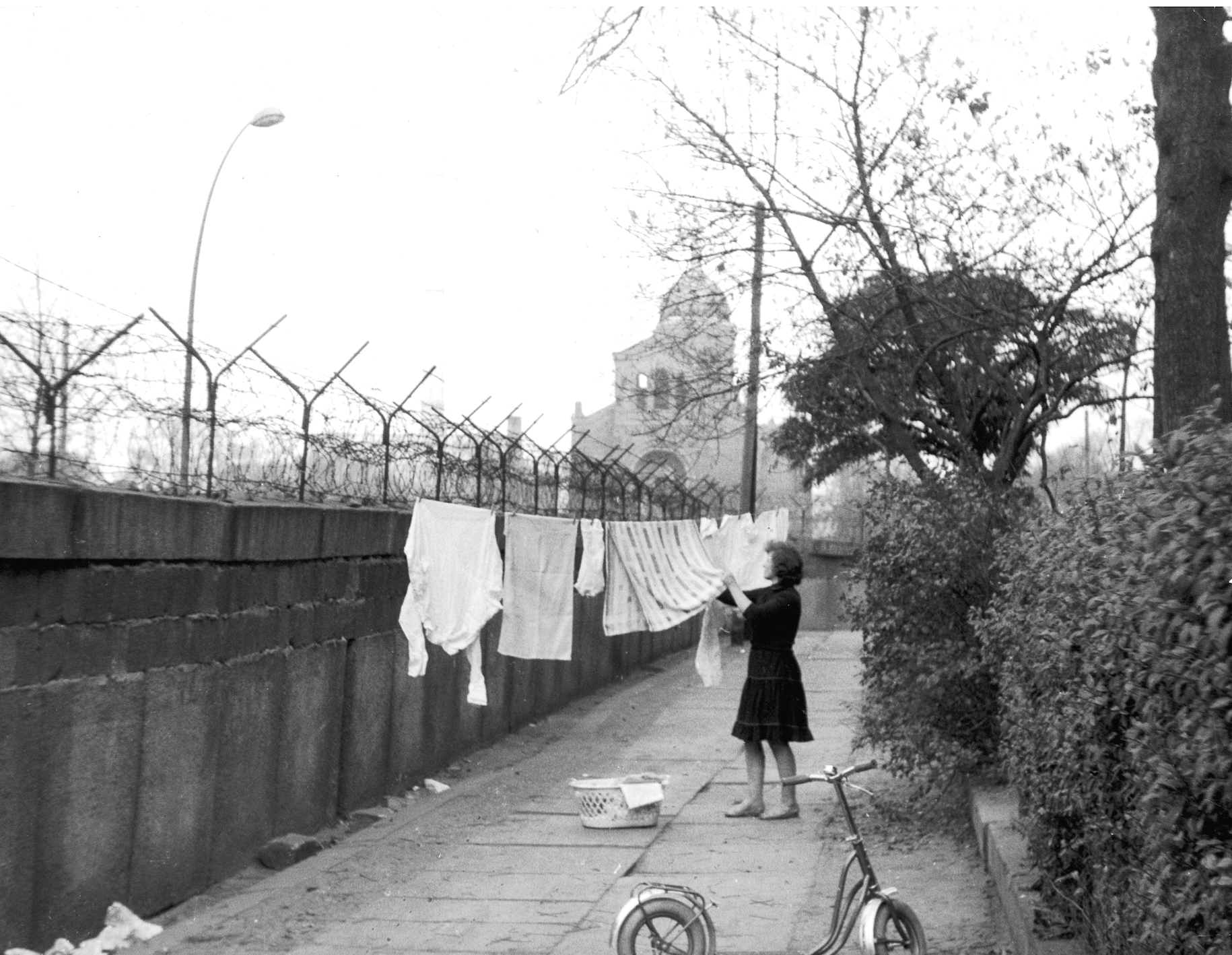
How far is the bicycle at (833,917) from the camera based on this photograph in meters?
5.16

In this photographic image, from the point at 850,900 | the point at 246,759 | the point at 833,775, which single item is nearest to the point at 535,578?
the point at 246,759

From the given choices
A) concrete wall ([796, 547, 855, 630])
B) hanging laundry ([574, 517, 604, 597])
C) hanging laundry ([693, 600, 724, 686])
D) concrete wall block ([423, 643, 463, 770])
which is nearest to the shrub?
hanging laundry ([693, 600, 724, 686])

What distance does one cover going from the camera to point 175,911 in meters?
6.53

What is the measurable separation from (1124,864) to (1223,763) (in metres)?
1.27

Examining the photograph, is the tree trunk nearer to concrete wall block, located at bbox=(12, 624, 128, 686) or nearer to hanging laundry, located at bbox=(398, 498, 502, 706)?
hanging laundry, located at bbox=(398, 498, 502, 706)

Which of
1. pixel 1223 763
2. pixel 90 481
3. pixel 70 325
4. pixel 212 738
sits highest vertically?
pixel 70 325

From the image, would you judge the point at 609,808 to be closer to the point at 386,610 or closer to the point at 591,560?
the point at 386,610

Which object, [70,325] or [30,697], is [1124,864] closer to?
[30,697]

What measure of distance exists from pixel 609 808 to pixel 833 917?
3247 mm

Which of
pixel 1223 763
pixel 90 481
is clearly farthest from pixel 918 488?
pixel 1223 763

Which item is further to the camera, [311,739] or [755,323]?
[755,323]

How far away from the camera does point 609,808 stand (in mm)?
8453

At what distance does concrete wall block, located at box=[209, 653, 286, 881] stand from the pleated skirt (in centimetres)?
279

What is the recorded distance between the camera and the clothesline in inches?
356
